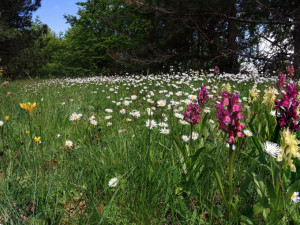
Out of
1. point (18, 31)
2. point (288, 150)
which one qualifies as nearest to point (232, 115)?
point (288, 150)

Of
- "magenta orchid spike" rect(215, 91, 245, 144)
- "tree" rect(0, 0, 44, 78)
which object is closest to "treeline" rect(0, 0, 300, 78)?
"tree" rect(0, 0, 44, 78)

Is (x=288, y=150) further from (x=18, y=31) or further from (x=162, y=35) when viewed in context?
(x=18, y=31)

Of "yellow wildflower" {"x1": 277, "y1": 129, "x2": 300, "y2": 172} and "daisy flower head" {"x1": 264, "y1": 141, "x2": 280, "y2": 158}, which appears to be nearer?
"yellow wildflower" {"x1": 277, "y1": 129, "x2": 300, "y2": 172}

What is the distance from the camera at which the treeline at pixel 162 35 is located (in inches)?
319

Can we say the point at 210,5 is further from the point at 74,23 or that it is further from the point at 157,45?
the point at 74,23

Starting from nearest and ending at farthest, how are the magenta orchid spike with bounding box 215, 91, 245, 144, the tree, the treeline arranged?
the magenta orchid spike with bounding box 215, 91, 245, 144
the treeline
the tree

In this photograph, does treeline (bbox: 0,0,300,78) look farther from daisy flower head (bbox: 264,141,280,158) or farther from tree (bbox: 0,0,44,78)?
daisy flower head (bbox: 264,141,280,158)

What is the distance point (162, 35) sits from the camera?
12688 mm

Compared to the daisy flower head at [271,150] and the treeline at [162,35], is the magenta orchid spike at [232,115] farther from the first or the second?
the treeline at [162,35]

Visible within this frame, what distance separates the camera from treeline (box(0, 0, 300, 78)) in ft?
26.6

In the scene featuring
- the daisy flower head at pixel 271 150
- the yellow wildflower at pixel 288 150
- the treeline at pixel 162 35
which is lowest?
the daisy flower head at pixel 271 150

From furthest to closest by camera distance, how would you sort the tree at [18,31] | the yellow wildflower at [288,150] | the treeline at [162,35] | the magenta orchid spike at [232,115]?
1. the tree at [18,31]
2. the treeline at [162,35]
3. the magenta orchid spike at [232,115]
4. the yellow wildflower at [288,150]

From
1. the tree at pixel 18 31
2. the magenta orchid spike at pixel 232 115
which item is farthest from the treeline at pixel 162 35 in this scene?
the magenta orchid spike at pixel 232 115

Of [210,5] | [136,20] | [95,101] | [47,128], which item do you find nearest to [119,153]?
[47,128]
